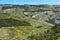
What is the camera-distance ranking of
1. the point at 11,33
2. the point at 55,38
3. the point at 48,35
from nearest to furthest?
the point at 55,38 → the point at 48,35 → the point at 11,33

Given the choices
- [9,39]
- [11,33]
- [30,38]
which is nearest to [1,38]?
[9,39]

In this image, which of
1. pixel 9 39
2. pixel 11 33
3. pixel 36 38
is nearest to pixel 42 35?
pixel 36 38

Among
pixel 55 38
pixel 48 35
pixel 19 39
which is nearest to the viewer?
pixel 55 38

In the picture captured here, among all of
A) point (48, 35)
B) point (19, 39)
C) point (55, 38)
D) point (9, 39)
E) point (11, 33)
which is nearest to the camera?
point (55, 38)

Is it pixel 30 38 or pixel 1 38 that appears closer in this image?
pixel 30 38

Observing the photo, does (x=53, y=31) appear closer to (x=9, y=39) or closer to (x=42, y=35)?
(x=42, y=35)

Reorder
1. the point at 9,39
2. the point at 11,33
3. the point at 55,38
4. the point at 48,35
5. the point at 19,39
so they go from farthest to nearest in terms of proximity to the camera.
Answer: the point at 11,33
the point at 9,39
the point at 19,39
the point at 48,35
the point at 55,38

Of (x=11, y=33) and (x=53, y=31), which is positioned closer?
(x=53, y=31)

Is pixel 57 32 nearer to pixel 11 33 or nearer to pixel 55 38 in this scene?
pixel 55 38
